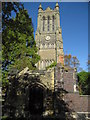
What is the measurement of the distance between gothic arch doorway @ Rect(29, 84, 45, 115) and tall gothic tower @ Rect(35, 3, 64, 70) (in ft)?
84.1

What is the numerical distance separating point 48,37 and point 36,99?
34650mm

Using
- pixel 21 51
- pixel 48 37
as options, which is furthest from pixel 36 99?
pixel 48 37

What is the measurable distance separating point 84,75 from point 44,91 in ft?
39.8

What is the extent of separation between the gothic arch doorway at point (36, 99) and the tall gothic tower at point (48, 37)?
2564cm

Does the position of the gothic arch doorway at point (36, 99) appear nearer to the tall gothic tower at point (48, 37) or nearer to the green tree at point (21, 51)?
the green tree at point (21, 51)

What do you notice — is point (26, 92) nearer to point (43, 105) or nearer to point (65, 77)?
point (43, 105)

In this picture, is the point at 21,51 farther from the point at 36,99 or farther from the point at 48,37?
the point at 48,37

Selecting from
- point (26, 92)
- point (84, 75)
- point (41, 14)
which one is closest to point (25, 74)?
point (26, 92)

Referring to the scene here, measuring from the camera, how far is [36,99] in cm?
1113

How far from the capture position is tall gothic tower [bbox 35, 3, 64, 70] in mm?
39031

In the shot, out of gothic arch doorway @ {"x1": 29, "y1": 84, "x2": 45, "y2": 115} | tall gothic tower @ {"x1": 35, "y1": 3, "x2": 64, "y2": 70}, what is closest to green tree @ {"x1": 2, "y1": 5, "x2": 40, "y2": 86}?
gothic arch doorway @ {"x1": 29, "y1": 84, "x2": 45, "y2": 115}

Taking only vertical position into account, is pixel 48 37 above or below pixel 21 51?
above

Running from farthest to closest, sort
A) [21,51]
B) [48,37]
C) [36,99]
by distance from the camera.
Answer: [48,37] → [21,51] → [36,99]

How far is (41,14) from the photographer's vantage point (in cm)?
Result: 4844
